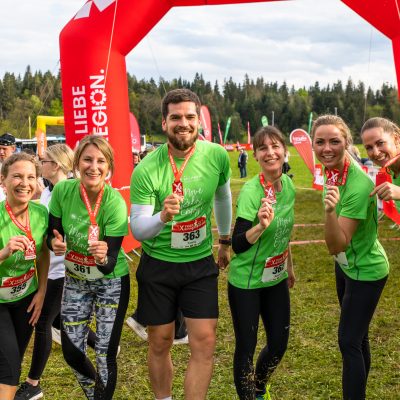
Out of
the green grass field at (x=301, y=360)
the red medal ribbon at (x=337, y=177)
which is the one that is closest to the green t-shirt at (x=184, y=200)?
the red medal ribbon at (x=337, y=177)

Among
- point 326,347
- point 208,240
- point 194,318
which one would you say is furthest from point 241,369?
point 326,347

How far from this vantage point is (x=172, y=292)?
293cm

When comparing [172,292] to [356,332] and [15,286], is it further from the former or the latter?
[356,332]

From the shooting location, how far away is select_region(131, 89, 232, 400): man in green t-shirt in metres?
2.84

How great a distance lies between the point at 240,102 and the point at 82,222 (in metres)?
109

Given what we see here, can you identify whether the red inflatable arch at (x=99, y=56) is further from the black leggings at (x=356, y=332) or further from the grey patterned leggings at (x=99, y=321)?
the black leggings at (x=356, y=332)

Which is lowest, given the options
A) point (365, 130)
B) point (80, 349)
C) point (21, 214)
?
point (80, 349)

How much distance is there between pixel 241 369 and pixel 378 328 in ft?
7.70

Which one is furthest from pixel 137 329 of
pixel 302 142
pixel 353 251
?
pixel 302 142

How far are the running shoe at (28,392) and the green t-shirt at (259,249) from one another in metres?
1.65

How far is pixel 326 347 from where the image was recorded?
4438 mm

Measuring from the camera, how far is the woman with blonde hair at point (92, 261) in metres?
2.84

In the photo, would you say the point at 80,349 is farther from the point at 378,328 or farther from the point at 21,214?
the point at 378,328

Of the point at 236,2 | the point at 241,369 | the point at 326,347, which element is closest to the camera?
the point at 241,369
